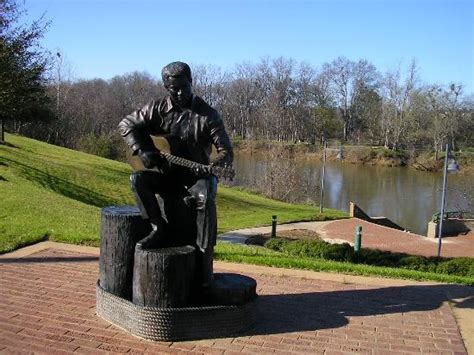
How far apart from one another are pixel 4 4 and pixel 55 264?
48.0ft

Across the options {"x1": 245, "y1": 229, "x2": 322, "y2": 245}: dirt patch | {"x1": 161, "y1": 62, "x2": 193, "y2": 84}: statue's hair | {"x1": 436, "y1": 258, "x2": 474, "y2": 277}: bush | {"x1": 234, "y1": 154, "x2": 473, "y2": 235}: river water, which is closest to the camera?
{"x1": 161, "y1": 62, "x2": 193, "y2": 84}: statue's hair

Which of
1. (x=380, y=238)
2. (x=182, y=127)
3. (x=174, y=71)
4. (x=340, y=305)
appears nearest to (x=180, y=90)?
(x=174, y=71)

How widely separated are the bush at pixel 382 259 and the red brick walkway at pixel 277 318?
497 centimetres

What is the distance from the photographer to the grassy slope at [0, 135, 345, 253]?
34.5 ft

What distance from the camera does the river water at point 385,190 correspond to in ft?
106

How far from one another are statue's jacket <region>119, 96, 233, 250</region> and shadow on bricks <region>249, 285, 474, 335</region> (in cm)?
122

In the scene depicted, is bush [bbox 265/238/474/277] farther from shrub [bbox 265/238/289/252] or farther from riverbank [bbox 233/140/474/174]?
riverbank [bbox 233/140/474/174]

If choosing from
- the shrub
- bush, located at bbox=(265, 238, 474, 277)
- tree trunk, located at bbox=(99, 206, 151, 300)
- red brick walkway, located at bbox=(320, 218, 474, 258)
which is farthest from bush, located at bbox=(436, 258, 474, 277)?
tree trunk, located at bbox=(99, 206, 151, 300)

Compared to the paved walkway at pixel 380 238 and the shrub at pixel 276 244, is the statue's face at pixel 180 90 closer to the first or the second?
the shrub at pixel 276 244

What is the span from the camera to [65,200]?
1609cm

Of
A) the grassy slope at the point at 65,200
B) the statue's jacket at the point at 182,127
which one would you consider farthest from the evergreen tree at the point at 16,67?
the statue's jacket at the point at 182,127

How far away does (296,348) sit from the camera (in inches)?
209

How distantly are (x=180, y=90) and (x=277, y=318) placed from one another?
2.76m

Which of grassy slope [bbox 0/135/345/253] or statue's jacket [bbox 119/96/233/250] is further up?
statue's jacket [bbox 119/96/233/250]
